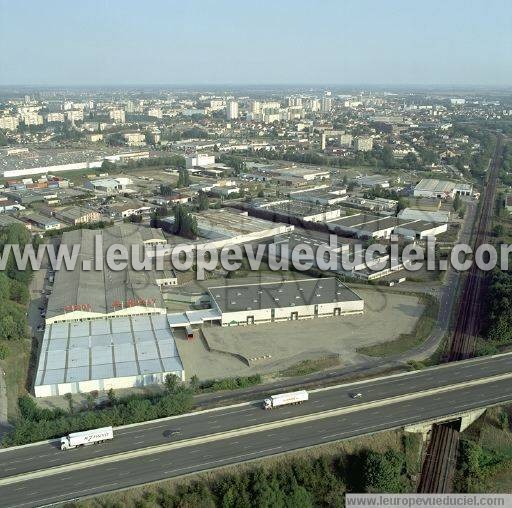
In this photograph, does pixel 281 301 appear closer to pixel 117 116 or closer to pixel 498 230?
pixel 498 230

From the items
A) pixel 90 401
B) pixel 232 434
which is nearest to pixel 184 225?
pixel 90 401

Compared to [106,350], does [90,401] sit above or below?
below

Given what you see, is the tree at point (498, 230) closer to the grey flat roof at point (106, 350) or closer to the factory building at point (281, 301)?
the factory building at point (281, 301)

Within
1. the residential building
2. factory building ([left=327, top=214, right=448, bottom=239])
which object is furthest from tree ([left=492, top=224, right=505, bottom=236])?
the residential building

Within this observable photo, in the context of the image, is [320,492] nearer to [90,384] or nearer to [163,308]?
[90,384]

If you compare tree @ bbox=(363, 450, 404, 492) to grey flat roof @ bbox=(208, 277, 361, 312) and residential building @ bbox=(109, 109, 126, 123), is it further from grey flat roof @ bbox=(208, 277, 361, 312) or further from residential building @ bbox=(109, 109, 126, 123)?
residential building @ bbox=(109, 109, 126, 123)

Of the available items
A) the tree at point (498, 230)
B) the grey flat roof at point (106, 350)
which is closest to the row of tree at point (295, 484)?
the grey flat roof at point (106, 350)
